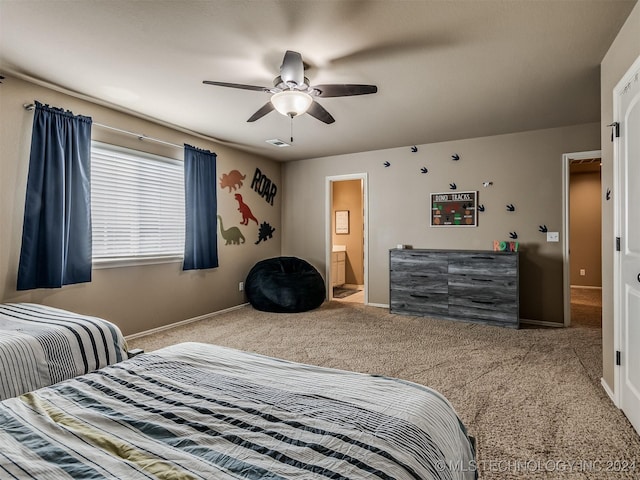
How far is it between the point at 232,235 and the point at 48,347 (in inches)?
131

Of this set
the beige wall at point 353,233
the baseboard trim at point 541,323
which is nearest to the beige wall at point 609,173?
the baseboard trim at point 541,323

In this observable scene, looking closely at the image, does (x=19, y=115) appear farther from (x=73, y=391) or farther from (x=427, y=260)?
(x=427, y=260)

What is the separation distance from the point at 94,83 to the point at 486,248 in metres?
4.80

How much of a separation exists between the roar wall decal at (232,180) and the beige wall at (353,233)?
265 cm

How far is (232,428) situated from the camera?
960 millimetres

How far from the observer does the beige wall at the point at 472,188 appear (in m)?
4.35

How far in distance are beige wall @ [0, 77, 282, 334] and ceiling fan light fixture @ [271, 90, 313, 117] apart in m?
2.18

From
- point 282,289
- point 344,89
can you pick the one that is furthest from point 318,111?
point 282,289

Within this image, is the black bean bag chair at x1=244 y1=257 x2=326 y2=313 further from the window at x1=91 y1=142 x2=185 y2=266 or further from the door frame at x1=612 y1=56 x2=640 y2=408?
the door frame at x1=612 y1=56 x2=640 y2=408

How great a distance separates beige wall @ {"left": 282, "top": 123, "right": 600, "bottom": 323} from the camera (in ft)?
14.3

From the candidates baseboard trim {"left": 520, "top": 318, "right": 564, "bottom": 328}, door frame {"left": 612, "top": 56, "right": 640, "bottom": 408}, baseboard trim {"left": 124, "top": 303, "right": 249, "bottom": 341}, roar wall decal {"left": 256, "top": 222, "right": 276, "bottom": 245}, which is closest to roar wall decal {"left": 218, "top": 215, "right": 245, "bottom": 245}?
roar wall decal {"left": 256, "top": 222, "right": 276, "bottom": 245}

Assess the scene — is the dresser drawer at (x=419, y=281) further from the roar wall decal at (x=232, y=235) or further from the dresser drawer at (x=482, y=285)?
the roar wall decal at (x=232, y=235)

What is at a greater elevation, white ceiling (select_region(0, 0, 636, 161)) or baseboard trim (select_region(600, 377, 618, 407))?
white ceiling (select_region(0, 0, 636, 161))

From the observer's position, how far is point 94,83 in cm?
304
